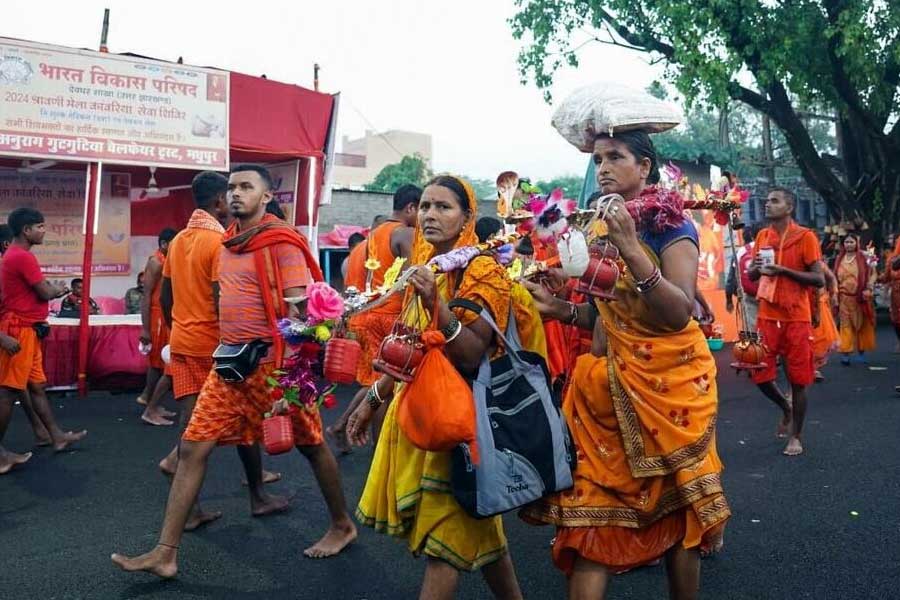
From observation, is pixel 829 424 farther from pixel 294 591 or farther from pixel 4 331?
pixel 4 331

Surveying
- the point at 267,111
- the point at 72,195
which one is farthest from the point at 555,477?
the point at 72,195

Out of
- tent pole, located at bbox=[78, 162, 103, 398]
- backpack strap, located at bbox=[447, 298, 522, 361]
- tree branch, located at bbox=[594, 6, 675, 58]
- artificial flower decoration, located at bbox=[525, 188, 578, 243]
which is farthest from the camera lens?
tree branch, located at bbox=[594, 6, 675, 58]

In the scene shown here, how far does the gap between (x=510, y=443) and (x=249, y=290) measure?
5.85 ft

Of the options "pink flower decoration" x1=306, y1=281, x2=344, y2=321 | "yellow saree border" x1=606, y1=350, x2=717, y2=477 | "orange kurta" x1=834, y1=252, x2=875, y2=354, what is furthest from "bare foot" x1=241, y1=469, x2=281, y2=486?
"orange kurta" x1=834, y1=252, x2=875, y2=354

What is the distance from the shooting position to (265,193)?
12.4 feet

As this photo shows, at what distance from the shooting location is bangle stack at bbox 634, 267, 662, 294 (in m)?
2.16

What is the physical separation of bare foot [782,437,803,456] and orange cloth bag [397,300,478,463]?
4231 mm

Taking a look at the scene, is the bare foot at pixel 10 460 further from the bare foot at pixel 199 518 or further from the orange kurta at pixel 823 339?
the orange kurta at pixel 823 339

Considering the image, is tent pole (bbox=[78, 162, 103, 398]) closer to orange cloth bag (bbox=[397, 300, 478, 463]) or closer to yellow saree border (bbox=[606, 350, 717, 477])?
orange cloth bag (bbox=[397, 300, 478, 463])

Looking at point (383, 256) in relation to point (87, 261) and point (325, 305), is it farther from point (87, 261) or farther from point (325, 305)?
point (87, 261)

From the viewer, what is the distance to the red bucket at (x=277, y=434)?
330cm

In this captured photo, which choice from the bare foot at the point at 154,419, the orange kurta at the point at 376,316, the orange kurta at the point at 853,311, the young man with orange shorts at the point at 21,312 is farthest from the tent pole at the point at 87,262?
the orange kurta at the point at 853,311

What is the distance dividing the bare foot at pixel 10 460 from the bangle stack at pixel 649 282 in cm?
500

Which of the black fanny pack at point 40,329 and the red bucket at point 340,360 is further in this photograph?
the black fanny pack at point 40,329
